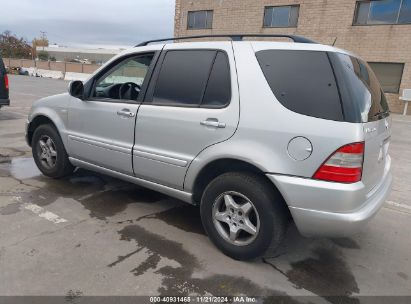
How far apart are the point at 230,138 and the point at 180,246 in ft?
3.72

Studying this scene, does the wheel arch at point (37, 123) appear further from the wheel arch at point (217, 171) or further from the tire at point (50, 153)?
the wheel arch at point (217, 171)

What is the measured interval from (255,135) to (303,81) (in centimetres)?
55

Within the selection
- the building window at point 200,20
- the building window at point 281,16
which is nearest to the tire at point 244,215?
the building window at point 281,16

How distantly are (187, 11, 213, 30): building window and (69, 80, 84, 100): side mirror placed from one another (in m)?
21.1

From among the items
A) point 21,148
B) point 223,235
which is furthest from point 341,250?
point 21,148

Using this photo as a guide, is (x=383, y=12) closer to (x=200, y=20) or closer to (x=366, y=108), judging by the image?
(x=200, y=20)

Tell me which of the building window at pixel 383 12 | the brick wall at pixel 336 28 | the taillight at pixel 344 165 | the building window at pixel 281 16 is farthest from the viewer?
the building window at pixel 281 16

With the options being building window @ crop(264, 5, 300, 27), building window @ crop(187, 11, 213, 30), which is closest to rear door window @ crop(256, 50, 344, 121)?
building window @ crop(264, 5, 300, 27)

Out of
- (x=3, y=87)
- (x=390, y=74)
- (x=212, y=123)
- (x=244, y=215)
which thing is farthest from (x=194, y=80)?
(x=390, y=74)

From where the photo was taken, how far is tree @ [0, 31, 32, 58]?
229ft

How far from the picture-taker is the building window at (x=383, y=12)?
17.2 meters

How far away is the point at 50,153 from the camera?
4691 mm

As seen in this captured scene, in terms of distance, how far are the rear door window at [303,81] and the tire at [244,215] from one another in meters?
0.69

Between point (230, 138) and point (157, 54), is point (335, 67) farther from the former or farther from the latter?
point (157, 54)
